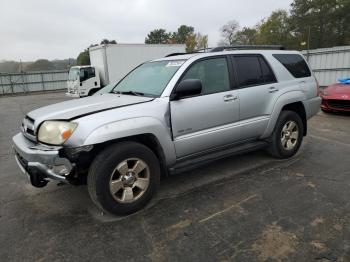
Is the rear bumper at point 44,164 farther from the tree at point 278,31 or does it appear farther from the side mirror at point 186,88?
the tree at point 278,31

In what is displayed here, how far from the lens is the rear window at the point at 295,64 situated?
16.1 ft

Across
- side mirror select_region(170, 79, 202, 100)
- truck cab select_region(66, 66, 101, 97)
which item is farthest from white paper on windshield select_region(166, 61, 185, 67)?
truck cab select_region(66, 66, 101, 97)

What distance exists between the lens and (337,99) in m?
8.54

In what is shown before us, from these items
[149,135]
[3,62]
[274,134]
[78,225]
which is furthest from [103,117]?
[3,62]

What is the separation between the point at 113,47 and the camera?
16328 millimetres

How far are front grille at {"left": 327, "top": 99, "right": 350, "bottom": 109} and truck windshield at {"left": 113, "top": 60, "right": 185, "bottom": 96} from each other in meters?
6.42

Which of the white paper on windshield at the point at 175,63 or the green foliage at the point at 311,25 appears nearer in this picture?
the white paper on windshield at the point at 175,63

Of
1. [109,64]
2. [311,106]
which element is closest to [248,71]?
[311,106]

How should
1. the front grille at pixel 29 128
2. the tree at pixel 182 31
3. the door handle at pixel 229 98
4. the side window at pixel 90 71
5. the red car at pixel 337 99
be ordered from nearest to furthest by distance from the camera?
1. the front grille at pixel 29 128
2. the door handle at pixel 229 98
3. the red car at pixel 337 99
4. the side window at pixel 90 71
5. the tree at pixel 182 31

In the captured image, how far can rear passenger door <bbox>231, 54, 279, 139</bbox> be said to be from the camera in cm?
425

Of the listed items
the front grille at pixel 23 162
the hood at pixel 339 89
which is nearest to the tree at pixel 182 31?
the hood at pixel 339 89

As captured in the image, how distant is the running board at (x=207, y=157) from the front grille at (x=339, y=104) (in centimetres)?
516

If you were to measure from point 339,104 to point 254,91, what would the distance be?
18.2 feet

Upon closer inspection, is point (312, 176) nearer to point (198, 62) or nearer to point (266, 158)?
point (266, 158)
